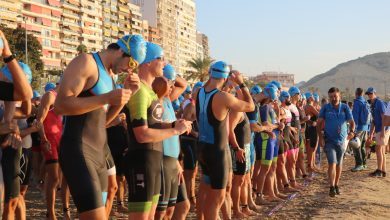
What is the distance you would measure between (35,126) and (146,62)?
85.3 inches

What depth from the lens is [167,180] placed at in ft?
15.8

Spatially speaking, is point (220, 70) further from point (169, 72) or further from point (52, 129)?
point (52, 129)

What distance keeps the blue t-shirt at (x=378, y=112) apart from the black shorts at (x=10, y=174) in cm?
1065

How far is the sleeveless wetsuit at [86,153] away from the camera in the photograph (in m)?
3.82

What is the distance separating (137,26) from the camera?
115562 millimetres

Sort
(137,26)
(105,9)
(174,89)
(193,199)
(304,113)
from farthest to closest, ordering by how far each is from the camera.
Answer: (137,26) → (105,9) → (304,113) → (193,199) → (174,89)

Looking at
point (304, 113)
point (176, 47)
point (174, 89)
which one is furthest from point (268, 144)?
point (176, 47)

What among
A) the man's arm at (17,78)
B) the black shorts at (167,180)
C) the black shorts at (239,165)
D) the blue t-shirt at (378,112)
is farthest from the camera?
the blue t-shirt at (378,112)

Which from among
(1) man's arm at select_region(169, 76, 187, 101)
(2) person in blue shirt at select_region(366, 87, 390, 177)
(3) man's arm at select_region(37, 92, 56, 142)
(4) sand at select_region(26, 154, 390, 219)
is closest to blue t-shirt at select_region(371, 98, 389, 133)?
(2) person in blue shirt at select_region(366, 87, 390, 177)

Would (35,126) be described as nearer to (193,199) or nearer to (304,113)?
(193,199)

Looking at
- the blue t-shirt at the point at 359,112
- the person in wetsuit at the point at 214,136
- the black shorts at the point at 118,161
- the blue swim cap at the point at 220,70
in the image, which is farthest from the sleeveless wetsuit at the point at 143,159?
the blue t-shirt at the point at 359,112

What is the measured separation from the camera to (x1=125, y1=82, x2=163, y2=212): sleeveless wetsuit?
4.44 meters

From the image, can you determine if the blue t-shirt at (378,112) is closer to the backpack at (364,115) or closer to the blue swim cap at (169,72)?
the backpack at (364,115)

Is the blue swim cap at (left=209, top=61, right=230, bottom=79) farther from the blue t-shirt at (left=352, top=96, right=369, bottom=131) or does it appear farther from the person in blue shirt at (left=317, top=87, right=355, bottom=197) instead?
the blue t-shirt at (left=352, top=96, right=369, bottom=131)
